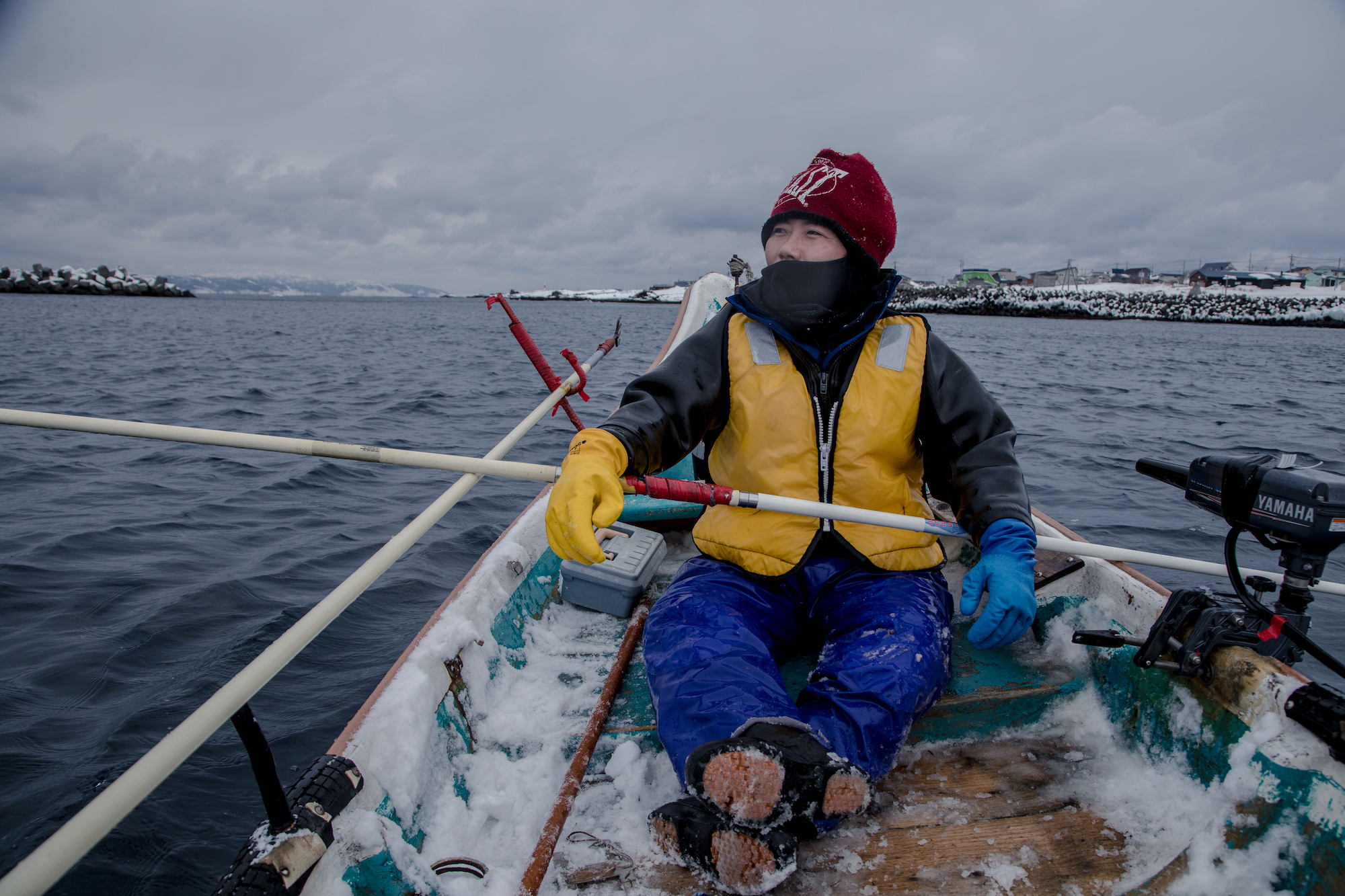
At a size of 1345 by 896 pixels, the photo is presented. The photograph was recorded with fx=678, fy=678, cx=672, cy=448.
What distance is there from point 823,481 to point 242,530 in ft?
16.8

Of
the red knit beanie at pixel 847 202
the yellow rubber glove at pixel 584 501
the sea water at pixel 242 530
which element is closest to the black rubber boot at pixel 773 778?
the yellow rubber glove at pixel 584 501

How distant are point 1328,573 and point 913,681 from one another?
16.9ft

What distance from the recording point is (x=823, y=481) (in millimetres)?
2451

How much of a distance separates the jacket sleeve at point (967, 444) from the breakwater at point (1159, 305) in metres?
44.5

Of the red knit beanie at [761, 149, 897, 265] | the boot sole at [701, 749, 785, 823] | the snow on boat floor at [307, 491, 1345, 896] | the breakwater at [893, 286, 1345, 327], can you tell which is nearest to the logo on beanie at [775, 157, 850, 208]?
the red knit beanie at [761, 149, 897, 265]

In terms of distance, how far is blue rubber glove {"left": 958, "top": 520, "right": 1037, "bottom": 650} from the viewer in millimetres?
2115

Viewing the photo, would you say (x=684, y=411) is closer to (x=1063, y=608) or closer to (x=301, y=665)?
(x=1063, y=608)

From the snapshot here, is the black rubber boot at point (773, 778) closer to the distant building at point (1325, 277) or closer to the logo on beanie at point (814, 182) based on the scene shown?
the logo on beanie at point (814, 182)

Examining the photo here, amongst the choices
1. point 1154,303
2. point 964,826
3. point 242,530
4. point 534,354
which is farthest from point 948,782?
point 1154,303

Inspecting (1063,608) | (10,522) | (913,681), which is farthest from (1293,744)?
(10,522)

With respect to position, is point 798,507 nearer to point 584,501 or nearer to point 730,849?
point 584,501

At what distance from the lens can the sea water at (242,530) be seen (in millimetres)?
2869

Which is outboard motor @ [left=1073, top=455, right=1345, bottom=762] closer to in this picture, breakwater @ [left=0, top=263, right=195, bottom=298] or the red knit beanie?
the red knit beanie

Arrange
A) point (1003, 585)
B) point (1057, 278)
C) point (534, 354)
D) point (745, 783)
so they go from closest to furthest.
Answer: point (745, 783) < point (1003, 585) < point (534, 354) < point (1057, 278)
